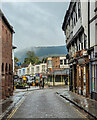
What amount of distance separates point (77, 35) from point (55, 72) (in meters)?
37.5

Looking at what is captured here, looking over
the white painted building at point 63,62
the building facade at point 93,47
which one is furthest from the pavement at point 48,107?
the white painted building at point 63,62

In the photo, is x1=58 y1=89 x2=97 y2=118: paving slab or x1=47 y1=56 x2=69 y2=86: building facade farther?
x1=47 y1=56 x2=69 y2=86: building facade

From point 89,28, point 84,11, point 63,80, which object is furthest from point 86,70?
point 63,80

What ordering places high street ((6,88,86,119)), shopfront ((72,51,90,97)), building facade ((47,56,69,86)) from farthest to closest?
building facade ((47,56,69,86)) → shopfront ((72,51,90,97)) → high street ((6,88,86,119))

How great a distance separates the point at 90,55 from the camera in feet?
69.8

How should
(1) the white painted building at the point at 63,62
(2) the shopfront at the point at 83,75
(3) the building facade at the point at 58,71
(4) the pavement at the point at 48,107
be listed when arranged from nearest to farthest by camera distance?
(4) the pavement at the point at 48,107 → (2) the shopfront at the point at 83,75 → (3) the building facade at the point at 58,71 → (1) the white painted building at the point at 63,62

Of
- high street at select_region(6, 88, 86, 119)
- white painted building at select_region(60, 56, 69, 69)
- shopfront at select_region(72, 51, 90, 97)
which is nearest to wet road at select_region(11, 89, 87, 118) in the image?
high street at select_region(6, 88, 86, 119)

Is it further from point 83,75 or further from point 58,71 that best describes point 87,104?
point 58,71

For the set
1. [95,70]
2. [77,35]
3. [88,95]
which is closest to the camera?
[95,70]

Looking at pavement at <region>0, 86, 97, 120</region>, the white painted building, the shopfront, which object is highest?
the white painted building

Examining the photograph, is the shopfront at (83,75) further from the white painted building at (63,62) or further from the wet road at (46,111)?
the white painted building at (63,62)

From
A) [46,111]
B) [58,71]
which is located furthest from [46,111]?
[58,71]

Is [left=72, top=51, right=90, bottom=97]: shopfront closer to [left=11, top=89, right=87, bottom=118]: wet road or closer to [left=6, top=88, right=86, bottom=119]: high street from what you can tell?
[left=6, top=88, right=86, bottom=119]: high street

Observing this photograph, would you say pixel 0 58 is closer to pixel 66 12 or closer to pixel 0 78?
pixel 0 78
